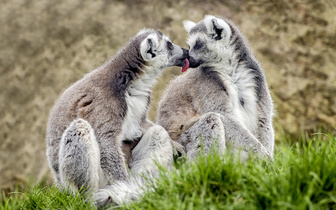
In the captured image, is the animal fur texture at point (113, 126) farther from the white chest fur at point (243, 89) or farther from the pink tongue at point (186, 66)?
the white chest fur at point (243, 89)

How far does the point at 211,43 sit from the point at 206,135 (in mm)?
1258

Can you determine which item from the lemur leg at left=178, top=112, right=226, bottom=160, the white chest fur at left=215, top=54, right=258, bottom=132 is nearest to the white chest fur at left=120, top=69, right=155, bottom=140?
the lemur leg at left=178, top=112, right=226, bottom=160

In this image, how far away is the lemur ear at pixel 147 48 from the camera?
509cm

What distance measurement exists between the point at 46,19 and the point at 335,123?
661cm

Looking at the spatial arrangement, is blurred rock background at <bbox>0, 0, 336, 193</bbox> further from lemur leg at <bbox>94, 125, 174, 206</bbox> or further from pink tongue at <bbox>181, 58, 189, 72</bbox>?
lemur leg at <bbox>94, 125, 174, 206</bbox>

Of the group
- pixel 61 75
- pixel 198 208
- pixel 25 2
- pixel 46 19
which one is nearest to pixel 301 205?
pixel 198 208

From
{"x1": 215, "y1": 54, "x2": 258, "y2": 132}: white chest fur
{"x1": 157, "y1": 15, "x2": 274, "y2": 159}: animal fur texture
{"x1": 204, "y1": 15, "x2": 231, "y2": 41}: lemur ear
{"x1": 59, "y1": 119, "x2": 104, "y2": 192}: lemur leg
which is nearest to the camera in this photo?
{"x1": 59, "y1": 119, "x2": 104, "y2": 192}: lemur leg

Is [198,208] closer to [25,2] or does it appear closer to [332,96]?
[332,96]

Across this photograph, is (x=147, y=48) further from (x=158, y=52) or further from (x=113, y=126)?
(x=113, y=126)

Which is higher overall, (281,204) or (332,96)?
(281,204)

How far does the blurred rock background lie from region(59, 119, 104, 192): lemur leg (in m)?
4.30

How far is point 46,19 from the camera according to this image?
9695 mm

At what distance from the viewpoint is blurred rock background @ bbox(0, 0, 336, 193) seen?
8.95 metres

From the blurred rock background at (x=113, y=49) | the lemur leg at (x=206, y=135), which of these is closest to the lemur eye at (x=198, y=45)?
the lemur leg at (x=206, y=135)
